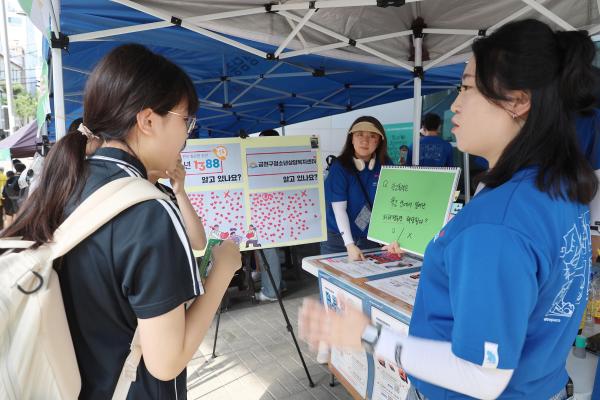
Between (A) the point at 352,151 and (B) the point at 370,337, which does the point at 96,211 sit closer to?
(B) the point at 370,337

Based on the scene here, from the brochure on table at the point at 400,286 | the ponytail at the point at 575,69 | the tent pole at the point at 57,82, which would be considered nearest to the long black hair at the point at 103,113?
the ponytail at the point at 575,69

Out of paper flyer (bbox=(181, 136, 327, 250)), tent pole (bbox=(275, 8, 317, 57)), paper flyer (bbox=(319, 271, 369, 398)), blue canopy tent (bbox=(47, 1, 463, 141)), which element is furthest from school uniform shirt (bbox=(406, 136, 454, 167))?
paper flyer (bbox=(319, 271, 369, 398))

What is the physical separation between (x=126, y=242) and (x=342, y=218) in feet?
6.20

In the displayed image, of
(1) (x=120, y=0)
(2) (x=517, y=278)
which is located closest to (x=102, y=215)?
(2) (x=517, y=278)

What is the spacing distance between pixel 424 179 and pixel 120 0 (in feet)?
6.08

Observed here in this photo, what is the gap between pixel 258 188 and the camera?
8.63ft

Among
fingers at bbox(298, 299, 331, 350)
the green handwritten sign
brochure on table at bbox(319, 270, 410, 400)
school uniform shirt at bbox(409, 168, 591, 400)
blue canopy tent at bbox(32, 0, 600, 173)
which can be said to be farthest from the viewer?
blue canopy tent at bbox(32, 0, 600, 173)

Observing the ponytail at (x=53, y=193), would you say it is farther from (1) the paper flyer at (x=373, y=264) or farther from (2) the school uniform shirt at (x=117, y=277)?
(1) the paper flyer at (x=373, y=264)

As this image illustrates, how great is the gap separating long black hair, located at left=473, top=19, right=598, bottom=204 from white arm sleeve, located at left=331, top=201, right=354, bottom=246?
1730mm

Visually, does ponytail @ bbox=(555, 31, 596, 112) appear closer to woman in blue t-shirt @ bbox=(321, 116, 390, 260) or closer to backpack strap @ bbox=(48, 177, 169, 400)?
backpack strap @ bbox=(48, 177, 169, 400)

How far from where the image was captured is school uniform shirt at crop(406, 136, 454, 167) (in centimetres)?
415

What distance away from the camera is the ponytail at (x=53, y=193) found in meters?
0.73

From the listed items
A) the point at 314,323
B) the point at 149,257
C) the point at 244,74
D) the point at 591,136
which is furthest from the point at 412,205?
the point at 244,74

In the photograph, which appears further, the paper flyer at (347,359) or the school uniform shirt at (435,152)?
the school uniform shirt at (435,152)
